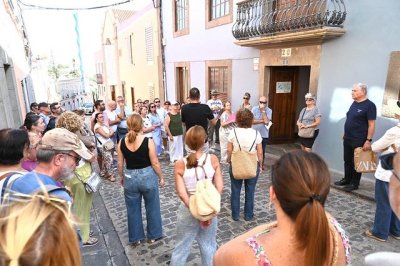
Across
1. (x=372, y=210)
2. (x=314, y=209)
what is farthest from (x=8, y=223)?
(x=372, y=210)

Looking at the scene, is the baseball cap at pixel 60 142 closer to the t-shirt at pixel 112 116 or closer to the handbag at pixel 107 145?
the handbag at pixel 107 145

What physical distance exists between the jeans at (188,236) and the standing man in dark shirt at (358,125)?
10.9 ft

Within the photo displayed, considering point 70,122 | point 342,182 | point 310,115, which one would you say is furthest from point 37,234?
point 310,115

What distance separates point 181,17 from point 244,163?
33.7ft

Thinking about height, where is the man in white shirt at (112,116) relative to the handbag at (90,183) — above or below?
above

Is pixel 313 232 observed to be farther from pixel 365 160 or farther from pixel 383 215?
pixel 365 160

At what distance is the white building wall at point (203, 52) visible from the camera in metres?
8.85

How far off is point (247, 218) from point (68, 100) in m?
45.3

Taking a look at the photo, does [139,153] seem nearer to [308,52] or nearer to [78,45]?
[308,52]

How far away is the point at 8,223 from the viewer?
2.96ft

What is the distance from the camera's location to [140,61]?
18.9 metres

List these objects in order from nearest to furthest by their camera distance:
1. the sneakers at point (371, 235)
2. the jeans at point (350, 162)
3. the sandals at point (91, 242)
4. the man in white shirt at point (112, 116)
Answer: the sneakers at point (371, 235) < the sandals at point (91, 242) < the jeans at point (350, 162) < the man in white shirt at point (112, 116)

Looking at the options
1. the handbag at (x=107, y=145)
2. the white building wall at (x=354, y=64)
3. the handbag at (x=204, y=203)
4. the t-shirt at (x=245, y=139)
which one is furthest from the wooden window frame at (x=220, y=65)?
the handbag at (x=204, y=203)

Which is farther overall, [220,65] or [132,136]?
[220,65]
